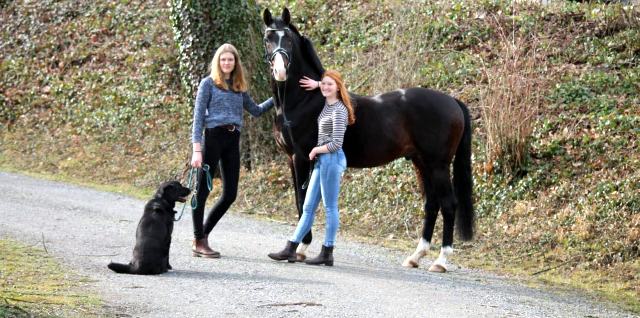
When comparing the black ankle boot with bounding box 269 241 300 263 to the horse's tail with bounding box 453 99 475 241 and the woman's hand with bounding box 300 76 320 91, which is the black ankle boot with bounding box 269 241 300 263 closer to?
the woman's hand with bounding box 300 76 320 91

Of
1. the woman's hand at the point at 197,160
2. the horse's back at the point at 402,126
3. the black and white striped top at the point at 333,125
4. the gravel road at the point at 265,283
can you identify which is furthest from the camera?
the horse's back at the point at 402,126

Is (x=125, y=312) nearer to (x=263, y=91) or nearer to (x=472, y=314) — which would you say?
(x=472, y=314)

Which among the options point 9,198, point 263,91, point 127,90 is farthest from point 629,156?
point 127,90

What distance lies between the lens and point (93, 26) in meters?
20.8

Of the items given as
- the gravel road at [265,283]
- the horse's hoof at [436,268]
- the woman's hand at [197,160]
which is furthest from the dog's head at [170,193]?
the horse's hoof at [436,268]

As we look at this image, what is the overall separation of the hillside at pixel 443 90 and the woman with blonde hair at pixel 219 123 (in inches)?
111

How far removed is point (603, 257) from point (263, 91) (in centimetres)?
702

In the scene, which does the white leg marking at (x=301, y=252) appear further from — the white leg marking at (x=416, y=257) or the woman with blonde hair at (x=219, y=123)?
the white leg marking at (x=416, y=257)

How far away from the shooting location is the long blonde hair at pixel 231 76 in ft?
25.1

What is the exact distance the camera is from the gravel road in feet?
19.0

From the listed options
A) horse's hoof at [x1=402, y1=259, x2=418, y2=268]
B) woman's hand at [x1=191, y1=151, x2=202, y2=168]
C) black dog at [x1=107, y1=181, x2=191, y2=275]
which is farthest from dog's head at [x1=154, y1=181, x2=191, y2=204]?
horse's hoof at [x1=402, y1=259, x2=418, y2=268]

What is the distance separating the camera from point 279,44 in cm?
751

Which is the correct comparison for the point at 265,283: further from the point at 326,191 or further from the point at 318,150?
the point at 318,150

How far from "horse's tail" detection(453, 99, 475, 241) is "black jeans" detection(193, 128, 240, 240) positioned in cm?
246
